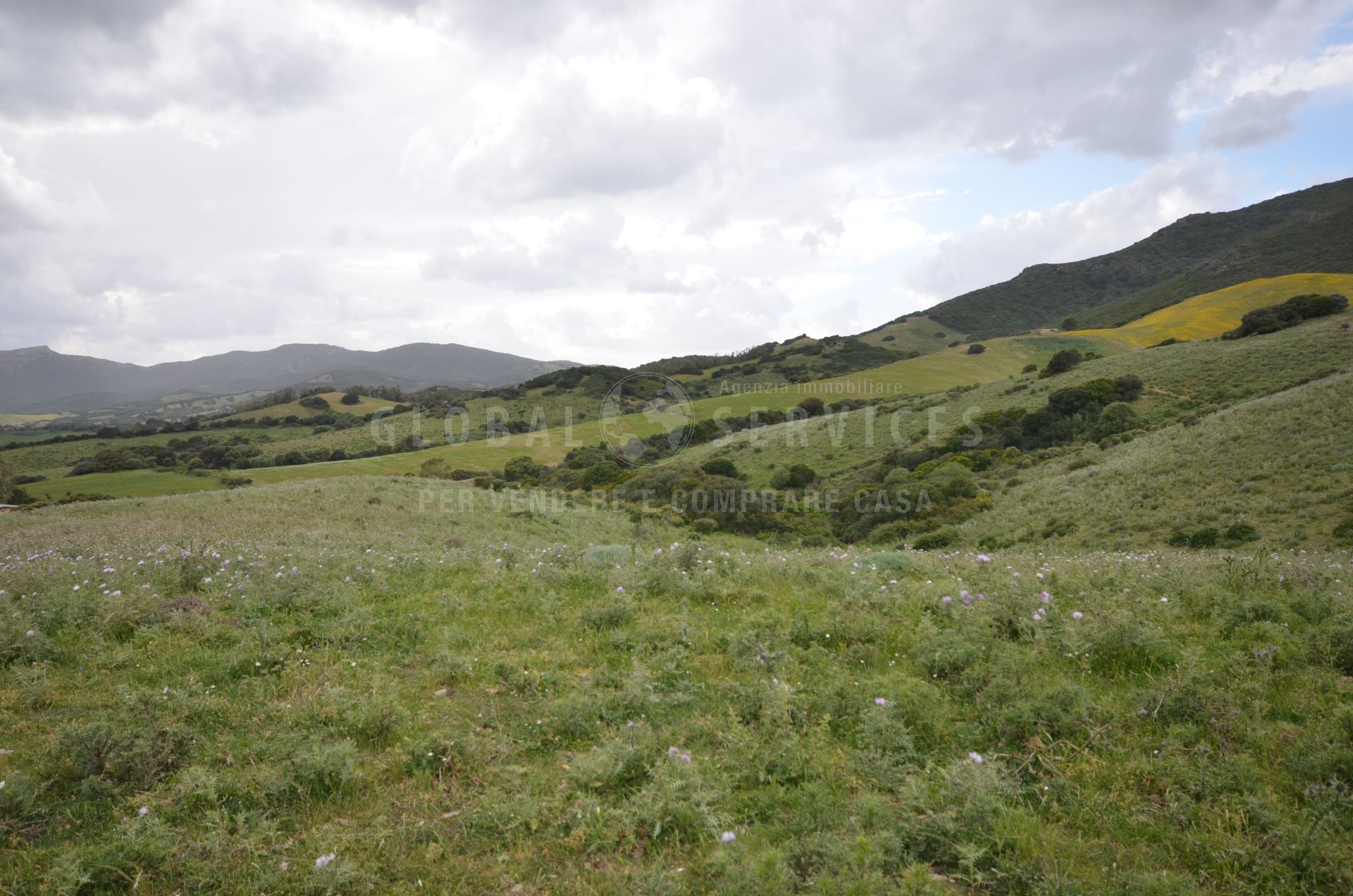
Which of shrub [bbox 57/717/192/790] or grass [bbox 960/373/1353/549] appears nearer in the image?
shrub [bbox 57/717/192/790]

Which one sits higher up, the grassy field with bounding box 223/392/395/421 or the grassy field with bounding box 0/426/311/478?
the grassy field with bounding box 223/392/395/421

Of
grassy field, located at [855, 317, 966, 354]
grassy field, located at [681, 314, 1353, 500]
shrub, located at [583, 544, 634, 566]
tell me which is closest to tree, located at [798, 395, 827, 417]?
grassy field, located at [681, 314, 1353, 500]

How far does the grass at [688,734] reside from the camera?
363cm

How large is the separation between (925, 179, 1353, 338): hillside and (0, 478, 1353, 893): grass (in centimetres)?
11070

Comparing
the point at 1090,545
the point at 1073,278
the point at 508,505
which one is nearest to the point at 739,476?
the point at 508,505

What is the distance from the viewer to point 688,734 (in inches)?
200

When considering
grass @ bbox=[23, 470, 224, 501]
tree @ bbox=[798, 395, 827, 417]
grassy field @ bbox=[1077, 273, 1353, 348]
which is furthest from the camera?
grassy field @ bbox=[1077, 273, 1353, 348]

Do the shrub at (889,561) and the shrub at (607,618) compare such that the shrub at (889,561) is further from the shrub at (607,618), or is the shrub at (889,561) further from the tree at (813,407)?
the tree at (813,407)

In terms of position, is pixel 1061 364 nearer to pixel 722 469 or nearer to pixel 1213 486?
pixel 722 469

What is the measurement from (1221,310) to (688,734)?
95.7 metres

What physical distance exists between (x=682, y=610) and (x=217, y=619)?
17.9ft

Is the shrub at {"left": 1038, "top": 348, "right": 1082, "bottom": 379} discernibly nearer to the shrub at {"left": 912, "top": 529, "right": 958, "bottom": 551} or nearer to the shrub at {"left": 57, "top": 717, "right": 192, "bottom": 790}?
the shrub at {"left": 912, "top": 529, "right": 958, "bottom": 551}

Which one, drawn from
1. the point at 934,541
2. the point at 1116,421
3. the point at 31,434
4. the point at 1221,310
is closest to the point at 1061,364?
the point at 1116,421

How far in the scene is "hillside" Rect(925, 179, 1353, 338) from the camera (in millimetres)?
98688
